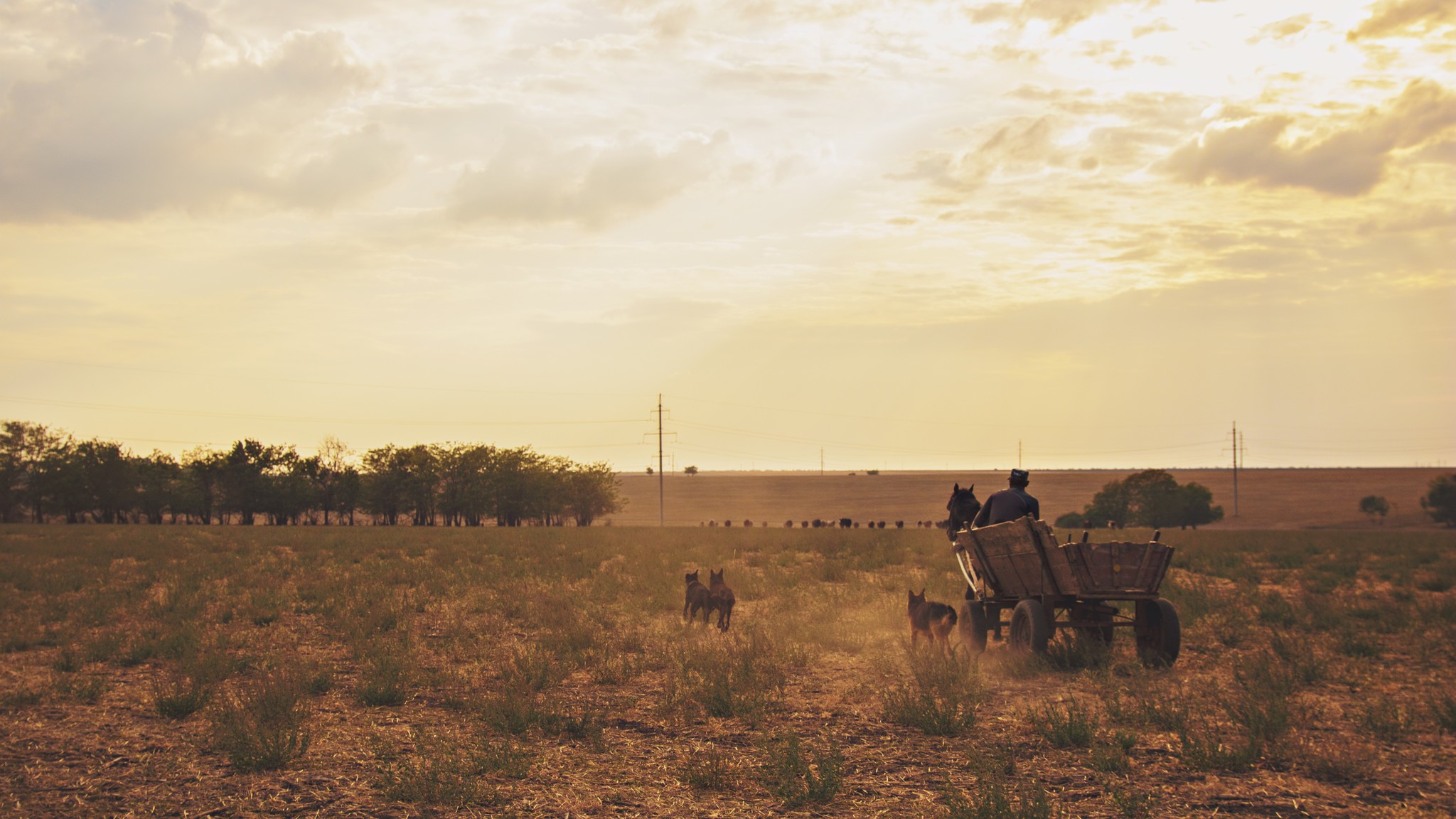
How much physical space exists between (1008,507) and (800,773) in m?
5.47

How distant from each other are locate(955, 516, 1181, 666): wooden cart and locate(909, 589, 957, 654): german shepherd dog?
0.96 feet

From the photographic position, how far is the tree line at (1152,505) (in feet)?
297

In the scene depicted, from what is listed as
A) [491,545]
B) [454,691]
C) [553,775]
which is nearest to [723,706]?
[553,775]

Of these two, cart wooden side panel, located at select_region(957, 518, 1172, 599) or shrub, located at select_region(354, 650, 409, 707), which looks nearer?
shrub, located at select_region(354, 650, 409, 707)

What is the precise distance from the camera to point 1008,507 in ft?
36.2

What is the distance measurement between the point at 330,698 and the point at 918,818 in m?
6.69

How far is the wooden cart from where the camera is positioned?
1011cm

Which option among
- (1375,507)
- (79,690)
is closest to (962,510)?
(79,690)

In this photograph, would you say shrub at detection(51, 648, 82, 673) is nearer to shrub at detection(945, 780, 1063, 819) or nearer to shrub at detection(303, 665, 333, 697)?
shrub at detection(303, 665, 333, 697)

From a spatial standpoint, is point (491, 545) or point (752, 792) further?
point (491, 545)

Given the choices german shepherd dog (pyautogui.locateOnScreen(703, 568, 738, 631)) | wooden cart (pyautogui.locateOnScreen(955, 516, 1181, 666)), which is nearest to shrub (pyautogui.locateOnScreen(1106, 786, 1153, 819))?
wooden cart (pyautogui.locateOnScreen(955, 516, 1181, 666))

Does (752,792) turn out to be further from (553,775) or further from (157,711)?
(157,711)

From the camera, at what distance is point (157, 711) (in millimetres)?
8930

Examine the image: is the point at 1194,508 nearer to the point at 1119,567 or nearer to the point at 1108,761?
the point at 1119,567
